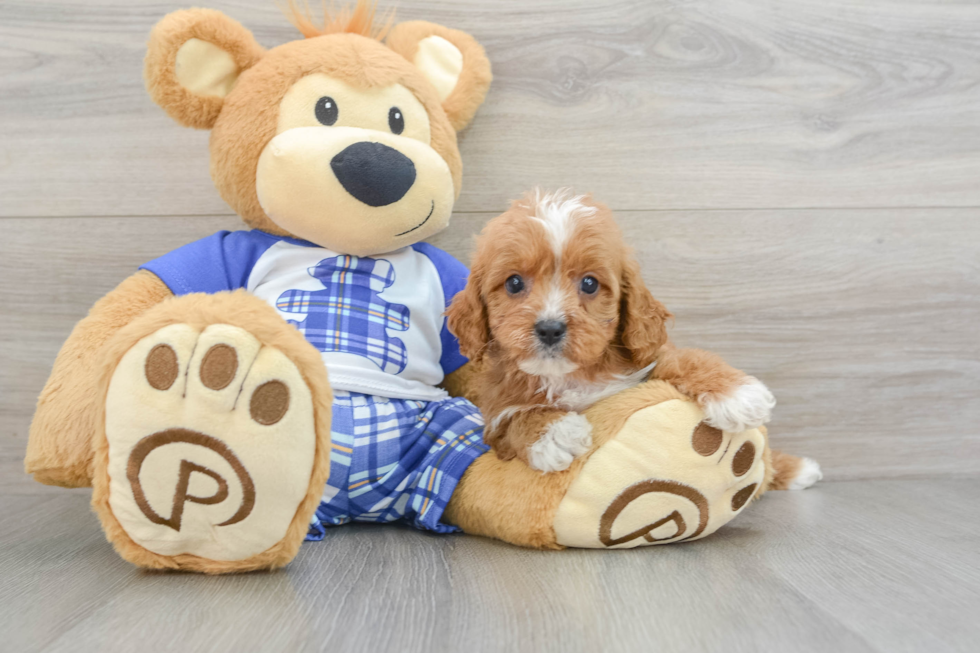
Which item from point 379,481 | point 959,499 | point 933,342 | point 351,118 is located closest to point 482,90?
point 351,118

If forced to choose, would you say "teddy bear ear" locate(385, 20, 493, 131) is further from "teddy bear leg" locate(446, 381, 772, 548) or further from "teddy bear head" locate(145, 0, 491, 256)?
"teddy bear leg" locate(446, 381, 772, 548)

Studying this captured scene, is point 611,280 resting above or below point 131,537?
above

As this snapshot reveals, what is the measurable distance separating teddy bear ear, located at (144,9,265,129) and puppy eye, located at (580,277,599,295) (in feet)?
2.42

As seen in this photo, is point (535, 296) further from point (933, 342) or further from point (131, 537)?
point (933, 342)

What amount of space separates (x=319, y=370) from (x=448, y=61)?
782 millimetres

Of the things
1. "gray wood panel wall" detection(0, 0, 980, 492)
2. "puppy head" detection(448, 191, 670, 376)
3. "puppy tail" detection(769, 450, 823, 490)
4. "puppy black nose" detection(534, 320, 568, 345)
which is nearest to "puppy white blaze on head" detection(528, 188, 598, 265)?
"puppy head" detection(448, 191, 670, 376)

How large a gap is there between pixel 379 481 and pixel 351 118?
0.63 metres

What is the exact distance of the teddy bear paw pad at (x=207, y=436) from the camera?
839 millimetres

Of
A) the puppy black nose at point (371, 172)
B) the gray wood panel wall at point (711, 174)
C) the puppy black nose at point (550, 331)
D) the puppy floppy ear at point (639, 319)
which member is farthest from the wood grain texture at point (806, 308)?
the puppy black nose at point (550, 331)

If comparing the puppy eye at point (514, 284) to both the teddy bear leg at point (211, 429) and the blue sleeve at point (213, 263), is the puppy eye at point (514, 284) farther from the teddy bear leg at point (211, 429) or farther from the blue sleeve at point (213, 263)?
the blue sleeve at point (213, 263)

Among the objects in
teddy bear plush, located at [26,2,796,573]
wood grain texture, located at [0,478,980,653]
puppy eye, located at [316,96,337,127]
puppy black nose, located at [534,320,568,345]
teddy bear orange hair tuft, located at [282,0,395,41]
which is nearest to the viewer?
wood grain texture, located at [0,478,980,653]

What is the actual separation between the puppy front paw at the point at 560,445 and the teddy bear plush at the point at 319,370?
20 mm

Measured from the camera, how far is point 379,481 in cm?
117

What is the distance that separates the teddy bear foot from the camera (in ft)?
2.75
